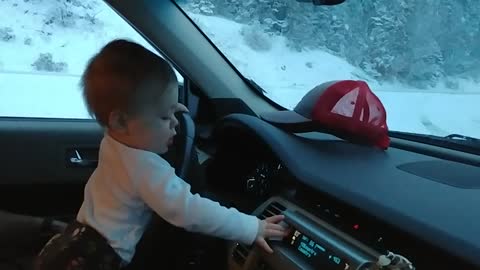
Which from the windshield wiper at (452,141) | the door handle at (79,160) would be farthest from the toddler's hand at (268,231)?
the door handle at (79,160)

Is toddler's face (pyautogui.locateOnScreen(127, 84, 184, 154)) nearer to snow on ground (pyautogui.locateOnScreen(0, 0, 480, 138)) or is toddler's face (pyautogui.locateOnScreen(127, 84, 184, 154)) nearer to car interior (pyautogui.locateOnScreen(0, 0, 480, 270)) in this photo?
Result: car interior (pyautogui.locateOnScreen(0, 0, 480, 270))

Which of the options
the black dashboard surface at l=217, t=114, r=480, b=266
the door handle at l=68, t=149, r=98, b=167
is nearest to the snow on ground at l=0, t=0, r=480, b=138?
the door handle at l=68, t=149, r=98, b=167

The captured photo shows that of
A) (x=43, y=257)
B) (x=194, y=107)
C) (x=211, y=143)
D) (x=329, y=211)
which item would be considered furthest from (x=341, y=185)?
(x=194, y=107)

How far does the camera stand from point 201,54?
282 cm

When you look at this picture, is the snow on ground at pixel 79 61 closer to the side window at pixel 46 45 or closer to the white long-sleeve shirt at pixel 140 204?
the side window at pixel 46 45

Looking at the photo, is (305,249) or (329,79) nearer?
(305,249)

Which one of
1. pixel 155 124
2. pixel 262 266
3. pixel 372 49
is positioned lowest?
pixel 262 266

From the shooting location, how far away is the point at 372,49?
2576mm

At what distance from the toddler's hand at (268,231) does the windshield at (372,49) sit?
0.75 metres

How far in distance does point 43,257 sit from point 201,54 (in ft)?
3.99

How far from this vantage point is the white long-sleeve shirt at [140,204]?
1734 mm

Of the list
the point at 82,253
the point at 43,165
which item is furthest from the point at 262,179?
the point at 43,165

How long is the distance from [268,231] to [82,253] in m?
0.52

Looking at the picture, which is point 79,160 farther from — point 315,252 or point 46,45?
point 315,252
